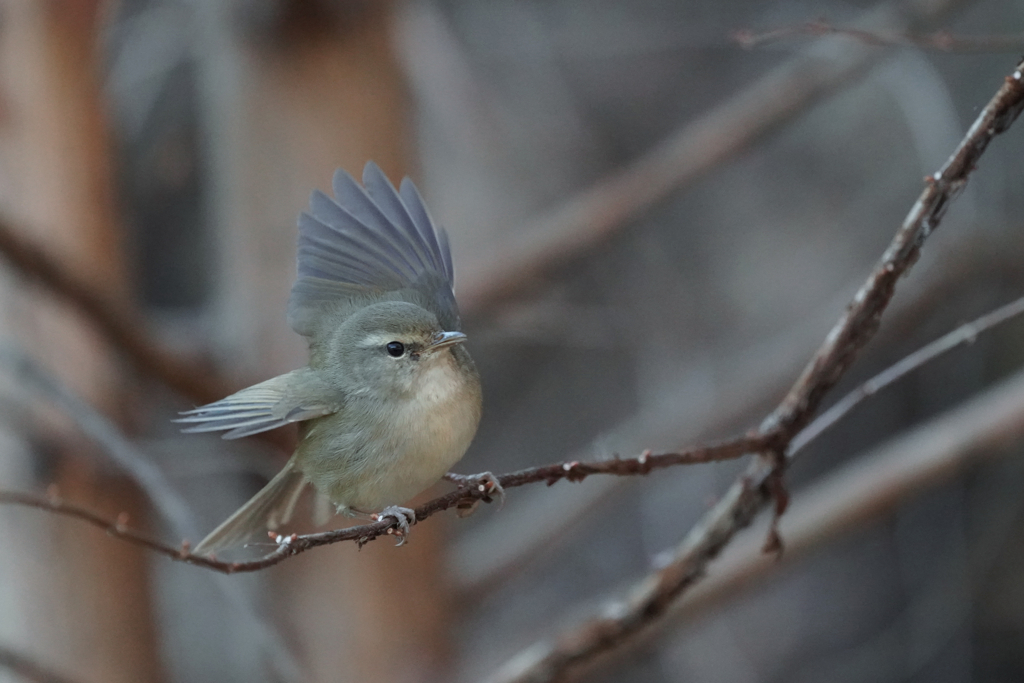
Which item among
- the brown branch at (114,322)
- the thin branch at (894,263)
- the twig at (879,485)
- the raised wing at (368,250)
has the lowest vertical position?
the twig at (879,485)

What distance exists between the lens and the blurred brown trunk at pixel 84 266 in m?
2.69

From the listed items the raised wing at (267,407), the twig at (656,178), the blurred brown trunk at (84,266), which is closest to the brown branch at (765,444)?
the raised wing at (267,407)

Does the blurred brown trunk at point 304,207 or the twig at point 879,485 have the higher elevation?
the blurred brown trunk at point 304,207

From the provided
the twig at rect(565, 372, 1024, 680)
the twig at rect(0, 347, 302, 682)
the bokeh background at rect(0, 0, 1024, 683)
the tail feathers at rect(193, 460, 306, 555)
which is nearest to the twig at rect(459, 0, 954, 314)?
the bokeh background at rect(0, 0, 1024, 683)

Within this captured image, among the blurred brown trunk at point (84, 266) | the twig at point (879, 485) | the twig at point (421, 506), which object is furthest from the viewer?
the blurred brown trunk at point (84, 266)

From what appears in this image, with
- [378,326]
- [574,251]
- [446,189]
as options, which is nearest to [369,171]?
[378,326]

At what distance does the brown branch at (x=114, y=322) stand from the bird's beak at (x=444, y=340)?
1.02 meters

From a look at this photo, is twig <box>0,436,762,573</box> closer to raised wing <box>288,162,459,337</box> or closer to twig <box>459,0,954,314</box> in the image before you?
raised wing <box>288,162,459,337</box>

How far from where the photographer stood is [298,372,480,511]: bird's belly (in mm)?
1456

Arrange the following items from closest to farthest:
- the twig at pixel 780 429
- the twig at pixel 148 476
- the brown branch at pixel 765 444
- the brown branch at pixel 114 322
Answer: the brown branch at pixel 765 444 < the twig at pixel 780 429 < the twig at pixel 148 476 < the brown branch at pixel 114 322

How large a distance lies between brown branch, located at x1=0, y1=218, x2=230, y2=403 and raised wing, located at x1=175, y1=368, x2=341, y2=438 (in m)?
0.90

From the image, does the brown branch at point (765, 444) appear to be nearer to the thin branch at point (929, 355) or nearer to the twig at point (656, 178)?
the thin branch at point (929, 355)

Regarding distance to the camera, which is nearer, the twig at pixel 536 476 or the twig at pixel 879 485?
the twig at pixel 536 476

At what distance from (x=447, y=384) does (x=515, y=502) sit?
315 centimetres
